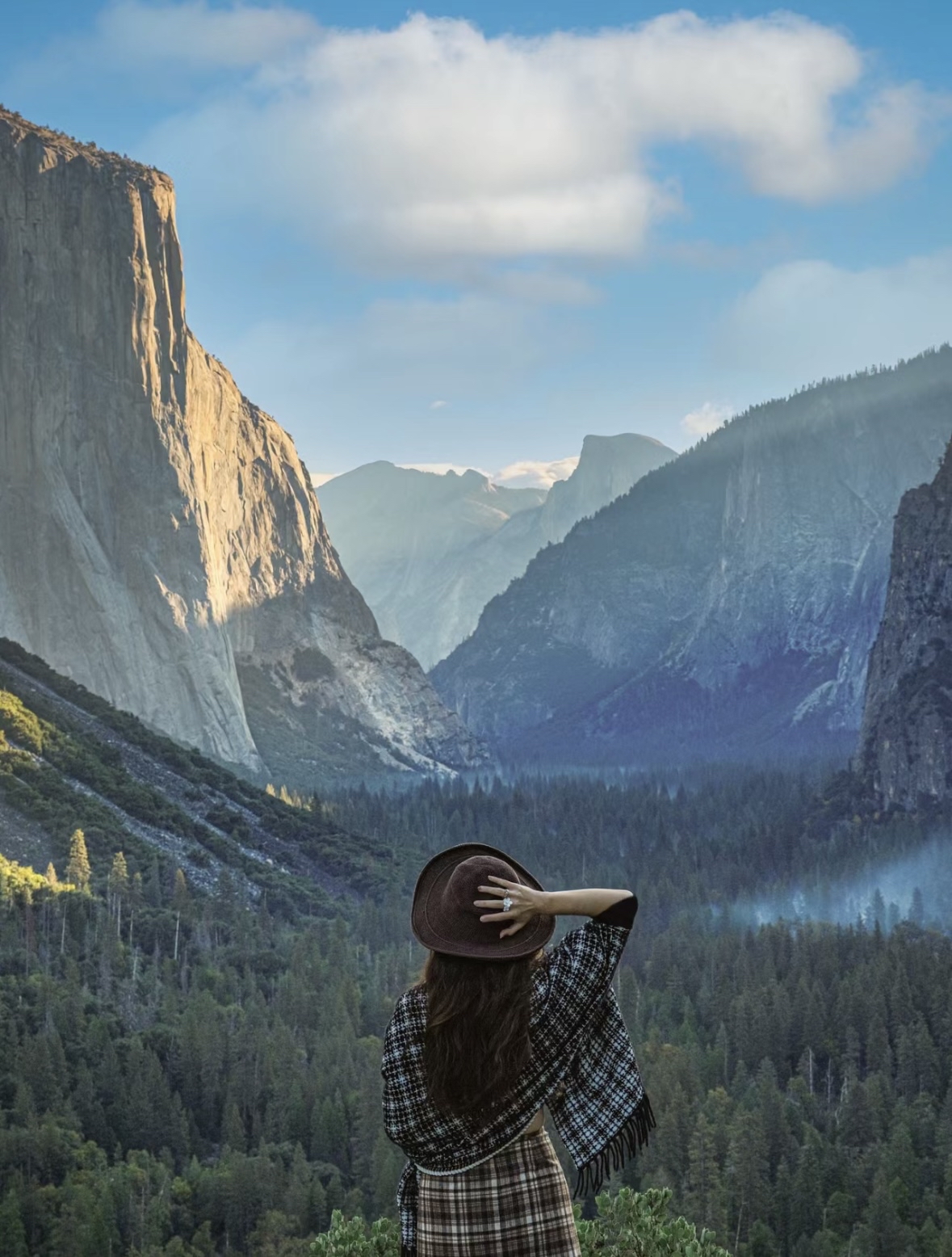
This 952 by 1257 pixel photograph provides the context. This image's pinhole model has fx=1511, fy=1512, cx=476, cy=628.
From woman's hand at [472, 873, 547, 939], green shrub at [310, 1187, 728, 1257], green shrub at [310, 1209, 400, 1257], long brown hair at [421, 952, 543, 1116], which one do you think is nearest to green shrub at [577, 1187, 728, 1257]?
green shrub at [310, 1187, 728, 1257]

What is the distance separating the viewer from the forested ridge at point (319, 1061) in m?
49.8

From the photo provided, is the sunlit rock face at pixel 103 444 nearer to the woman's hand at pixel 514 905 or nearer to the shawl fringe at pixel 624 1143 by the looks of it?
the shawl fringe at pixel 624 1143

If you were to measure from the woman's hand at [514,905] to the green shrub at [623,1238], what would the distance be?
1204 cm

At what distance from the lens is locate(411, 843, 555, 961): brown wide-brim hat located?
747 cm

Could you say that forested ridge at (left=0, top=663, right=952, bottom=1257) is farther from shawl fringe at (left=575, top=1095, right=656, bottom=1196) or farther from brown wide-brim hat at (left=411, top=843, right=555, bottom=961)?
brown wide-brim hat at (left=411, top=843, right=555, bottom=961)

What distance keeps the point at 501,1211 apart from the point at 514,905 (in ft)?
5.14

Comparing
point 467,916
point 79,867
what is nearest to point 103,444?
point 79,867

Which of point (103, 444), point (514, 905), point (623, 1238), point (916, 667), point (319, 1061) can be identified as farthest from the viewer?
point (916, 667)

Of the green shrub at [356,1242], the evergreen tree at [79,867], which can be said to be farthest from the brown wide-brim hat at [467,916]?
the evergreen tree at [79,867]

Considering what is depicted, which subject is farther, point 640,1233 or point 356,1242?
point 640,1233

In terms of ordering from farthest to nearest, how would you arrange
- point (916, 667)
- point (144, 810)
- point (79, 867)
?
point (916, 667), point (144, 810), point (79, 867)

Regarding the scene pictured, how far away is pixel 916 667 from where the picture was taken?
171750mm

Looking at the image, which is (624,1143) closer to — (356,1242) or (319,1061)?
(356,1242)

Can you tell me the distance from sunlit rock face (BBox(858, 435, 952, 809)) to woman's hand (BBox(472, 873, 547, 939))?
162m
